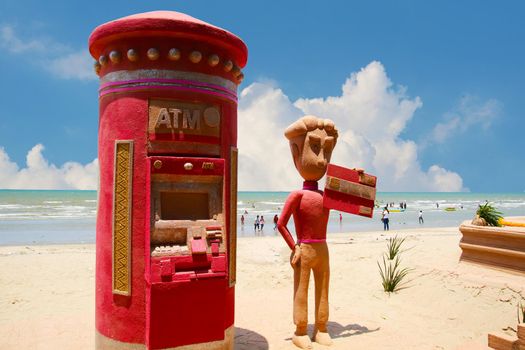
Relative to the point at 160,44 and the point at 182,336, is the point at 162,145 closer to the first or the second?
the point at 160,44

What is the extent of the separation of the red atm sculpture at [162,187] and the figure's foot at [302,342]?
1463mm

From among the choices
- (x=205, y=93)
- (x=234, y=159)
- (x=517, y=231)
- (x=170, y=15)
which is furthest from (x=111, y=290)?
(x=517, y=231)

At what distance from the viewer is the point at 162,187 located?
472 cm

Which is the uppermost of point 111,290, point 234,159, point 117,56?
point 117,56

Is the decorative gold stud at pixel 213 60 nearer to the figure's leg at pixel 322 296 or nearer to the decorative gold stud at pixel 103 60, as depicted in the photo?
the decorative gold stud at pixel 103 60

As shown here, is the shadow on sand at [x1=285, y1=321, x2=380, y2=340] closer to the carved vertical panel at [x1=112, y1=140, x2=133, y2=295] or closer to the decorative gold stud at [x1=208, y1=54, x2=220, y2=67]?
the carved vertical panel at [x1=112, y1=140, x2=133, y2=295]

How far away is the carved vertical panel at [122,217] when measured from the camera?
473cm

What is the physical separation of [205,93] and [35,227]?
27292mm

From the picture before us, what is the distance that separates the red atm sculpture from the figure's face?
1.63m

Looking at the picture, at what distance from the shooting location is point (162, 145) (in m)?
4.72

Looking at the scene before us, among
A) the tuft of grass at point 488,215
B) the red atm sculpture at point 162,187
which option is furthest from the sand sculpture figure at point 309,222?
the tuft of grass at point 488,215

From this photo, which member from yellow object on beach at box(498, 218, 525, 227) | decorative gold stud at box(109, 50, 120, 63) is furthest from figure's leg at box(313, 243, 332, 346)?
yellow object on beach at box(498, 218, 525, 227)

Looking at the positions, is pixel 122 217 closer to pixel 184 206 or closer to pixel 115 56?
pixel 184 206

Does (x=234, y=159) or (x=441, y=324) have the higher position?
(x=234, y=159)
